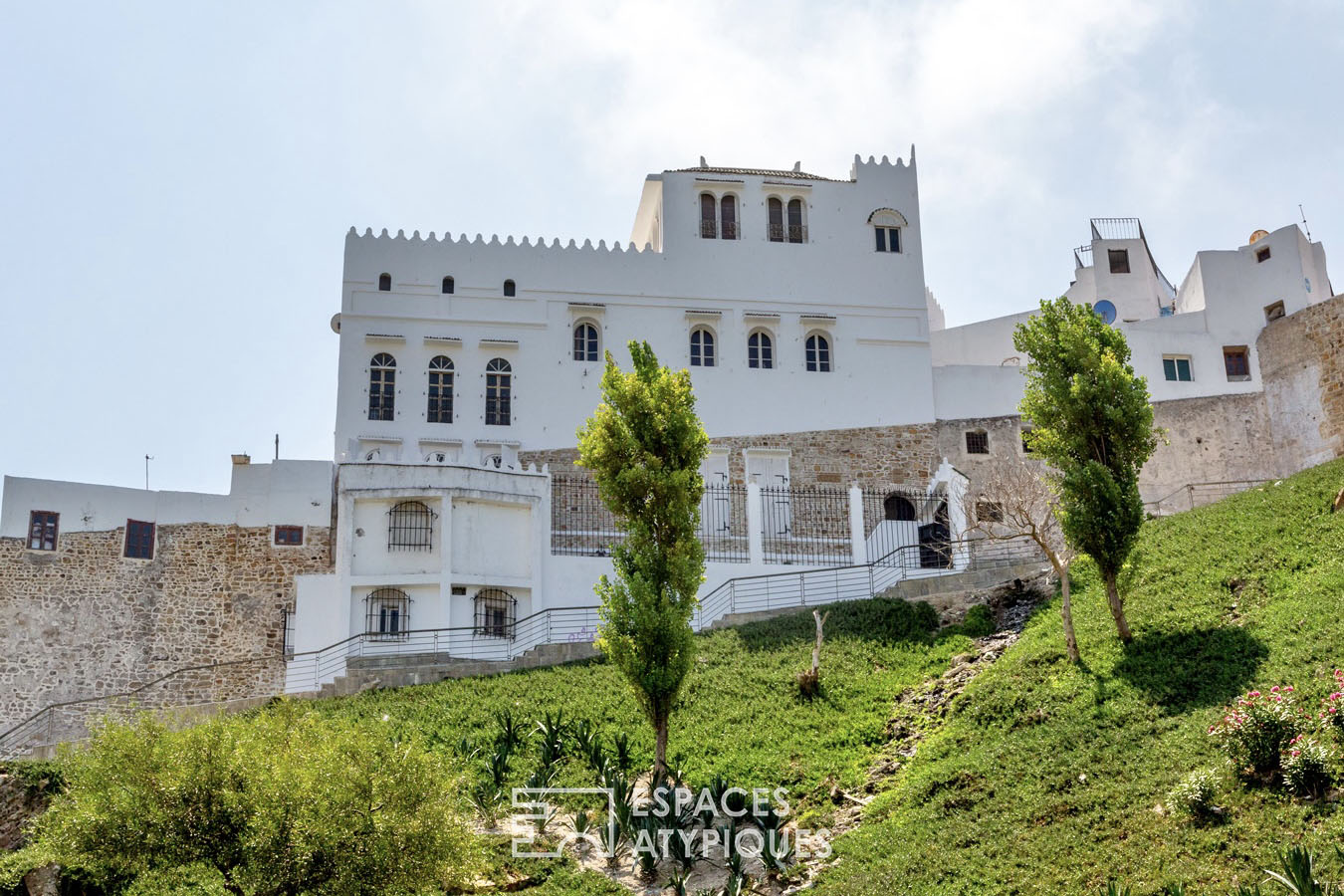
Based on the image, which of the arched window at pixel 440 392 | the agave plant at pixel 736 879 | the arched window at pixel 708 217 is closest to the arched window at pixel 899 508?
the arched window at pixel 708 217

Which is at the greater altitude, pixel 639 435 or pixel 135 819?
pixel 639 435

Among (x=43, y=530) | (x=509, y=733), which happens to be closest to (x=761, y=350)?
(x=43, y=530)

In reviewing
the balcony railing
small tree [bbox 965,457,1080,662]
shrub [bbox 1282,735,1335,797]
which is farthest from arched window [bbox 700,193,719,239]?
shrub [bbox 1282,735,1335,797]

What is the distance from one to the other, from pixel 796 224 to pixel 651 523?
17.1 meters

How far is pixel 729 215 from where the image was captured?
32.9 metres

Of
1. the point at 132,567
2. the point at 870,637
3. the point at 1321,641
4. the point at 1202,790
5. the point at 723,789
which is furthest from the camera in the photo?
the point at 132,567

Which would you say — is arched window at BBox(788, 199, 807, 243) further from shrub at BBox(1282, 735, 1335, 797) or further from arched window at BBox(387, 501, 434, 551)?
shrub at BBox(1282, 735, 1335, 797)

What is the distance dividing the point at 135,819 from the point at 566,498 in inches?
599

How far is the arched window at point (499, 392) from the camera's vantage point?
30000mm

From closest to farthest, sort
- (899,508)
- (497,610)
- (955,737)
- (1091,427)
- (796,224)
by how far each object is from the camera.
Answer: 1. (955,737)
2. (1091,427)
3. (497,610)
4. (899,508)
5. (796,224)

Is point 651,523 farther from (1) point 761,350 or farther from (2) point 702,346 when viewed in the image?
(1) point 761,350

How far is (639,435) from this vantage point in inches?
703

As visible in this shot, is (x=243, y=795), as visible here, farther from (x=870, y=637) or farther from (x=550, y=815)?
(x=870, y=637)

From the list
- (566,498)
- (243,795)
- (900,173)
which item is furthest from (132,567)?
(900,173)
